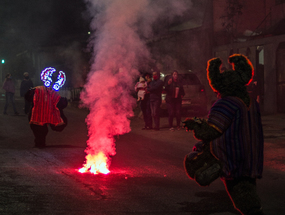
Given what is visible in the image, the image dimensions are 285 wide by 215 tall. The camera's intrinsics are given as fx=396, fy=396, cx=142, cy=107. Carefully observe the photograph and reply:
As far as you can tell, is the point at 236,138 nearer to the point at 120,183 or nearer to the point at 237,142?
the point at 237,142

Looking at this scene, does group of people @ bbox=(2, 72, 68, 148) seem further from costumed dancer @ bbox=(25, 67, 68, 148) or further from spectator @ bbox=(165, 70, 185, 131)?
spectator @ bbox=(165, 70, 185, 131)

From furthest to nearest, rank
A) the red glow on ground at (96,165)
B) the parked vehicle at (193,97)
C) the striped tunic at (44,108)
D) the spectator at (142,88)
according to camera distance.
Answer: the parked vehicle at (193,97) → the spectator at (142,88) → the striped tunic at (44,108) → the red glow on ground at (96,165)

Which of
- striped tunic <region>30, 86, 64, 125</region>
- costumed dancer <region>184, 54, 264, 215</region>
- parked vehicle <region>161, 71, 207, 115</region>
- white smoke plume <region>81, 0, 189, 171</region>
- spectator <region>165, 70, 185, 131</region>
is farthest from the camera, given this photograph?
parked vehicle <region>161, 71, 207, 115</region>

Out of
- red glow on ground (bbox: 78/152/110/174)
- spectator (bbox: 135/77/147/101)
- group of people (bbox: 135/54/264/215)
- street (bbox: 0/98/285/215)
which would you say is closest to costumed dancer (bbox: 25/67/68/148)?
street (bbox: 0/98/285/215)

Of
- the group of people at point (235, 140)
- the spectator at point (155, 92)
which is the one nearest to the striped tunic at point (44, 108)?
the spectator at point (155, 92)

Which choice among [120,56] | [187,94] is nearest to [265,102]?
[187,94]

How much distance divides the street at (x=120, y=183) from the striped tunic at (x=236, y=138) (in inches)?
40.8

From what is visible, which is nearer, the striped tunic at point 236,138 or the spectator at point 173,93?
the striped tunic at point 236,138

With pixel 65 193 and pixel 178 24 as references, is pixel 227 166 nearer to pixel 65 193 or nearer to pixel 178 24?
pixel 65 193

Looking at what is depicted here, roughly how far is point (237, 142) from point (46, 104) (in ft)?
20.3

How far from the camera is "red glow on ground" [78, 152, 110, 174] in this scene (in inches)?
265

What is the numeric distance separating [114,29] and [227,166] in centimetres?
588

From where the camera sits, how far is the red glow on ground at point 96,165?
22.1ft

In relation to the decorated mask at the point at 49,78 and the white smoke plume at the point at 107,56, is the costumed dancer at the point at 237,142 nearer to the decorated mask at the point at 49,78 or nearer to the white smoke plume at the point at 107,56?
the white smoke plume at the point at 107,56
